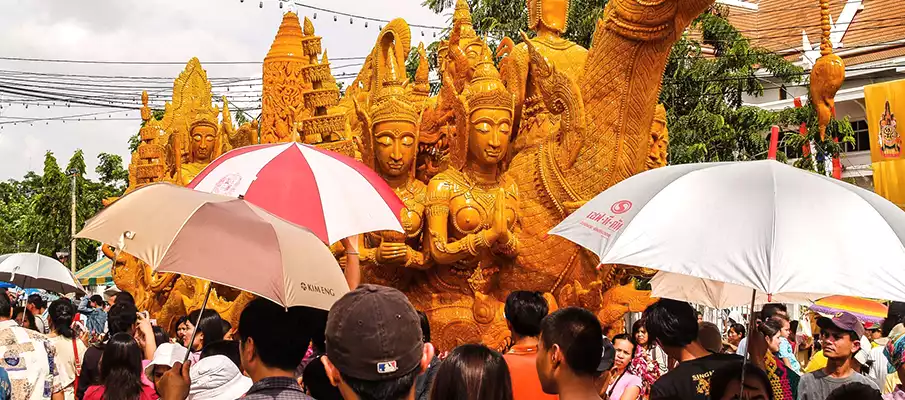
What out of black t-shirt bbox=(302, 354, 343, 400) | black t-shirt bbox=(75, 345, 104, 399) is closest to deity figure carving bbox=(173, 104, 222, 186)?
→ black t-shirt bbox=(75, 345, 104, 399)

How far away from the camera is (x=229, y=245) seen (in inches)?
137

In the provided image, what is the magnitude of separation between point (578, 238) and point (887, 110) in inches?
305

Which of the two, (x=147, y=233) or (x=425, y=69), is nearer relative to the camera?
(x=147, y=233)

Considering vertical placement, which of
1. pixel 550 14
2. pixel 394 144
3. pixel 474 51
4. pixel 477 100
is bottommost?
pixel 394 144

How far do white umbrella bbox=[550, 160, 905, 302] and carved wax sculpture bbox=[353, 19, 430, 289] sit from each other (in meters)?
4.43

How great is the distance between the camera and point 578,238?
14.8 ft

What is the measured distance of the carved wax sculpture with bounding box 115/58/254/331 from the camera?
37.4 ft

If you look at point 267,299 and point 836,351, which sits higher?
point 267,299

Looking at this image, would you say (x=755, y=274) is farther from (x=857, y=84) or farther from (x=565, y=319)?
(x=857, y=84)

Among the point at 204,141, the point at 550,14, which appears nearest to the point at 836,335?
the point at 550,14

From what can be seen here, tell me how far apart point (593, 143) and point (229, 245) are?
198 inches

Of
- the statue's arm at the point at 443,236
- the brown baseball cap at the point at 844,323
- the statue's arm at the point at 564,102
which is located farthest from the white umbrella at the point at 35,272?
the brown baseball cap at the point at 844,323

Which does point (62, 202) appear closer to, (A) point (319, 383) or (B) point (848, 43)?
(B) point (848, 43)

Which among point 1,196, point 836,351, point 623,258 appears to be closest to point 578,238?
point 623,258
